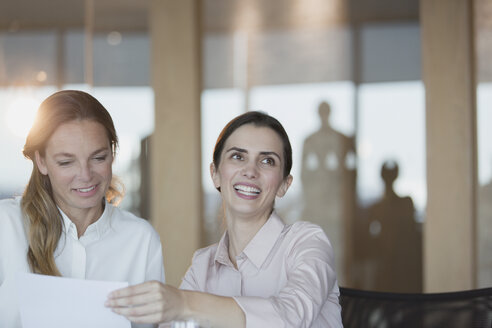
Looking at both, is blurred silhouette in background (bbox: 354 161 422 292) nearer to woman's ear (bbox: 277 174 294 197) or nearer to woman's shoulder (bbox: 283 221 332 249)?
woman's ear (bbox: 277 174 294 197)

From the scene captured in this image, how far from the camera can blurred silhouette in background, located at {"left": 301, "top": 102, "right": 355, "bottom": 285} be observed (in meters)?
3.71

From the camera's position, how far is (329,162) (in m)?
3.74

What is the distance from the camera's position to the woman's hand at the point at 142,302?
3.97ft

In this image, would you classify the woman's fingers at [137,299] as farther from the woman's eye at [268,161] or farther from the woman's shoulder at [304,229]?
the woman's eye at [268,161]

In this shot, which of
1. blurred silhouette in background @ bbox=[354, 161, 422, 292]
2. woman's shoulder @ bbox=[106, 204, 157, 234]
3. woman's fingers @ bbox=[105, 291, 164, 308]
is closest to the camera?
woman's fingers @ bbox=[105, 291, 164, 308]

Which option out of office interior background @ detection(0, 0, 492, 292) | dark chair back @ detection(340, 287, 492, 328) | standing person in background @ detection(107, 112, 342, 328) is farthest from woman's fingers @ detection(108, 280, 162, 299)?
office interior background @ detection(0, 0, 492, 292)

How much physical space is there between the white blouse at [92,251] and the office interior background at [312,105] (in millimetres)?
1672

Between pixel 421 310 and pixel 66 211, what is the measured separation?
1.18 m

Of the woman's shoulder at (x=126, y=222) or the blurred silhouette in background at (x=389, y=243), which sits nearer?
the woman's shoulder at (x=126, y=222)

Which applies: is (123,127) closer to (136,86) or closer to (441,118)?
(136,86)

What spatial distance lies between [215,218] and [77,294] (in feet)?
8.10

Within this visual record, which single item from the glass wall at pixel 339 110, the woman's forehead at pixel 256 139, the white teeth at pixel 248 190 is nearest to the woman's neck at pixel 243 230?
the white teeth at pixel 248 190

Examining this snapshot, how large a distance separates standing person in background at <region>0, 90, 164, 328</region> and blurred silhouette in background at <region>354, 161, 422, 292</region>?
207cm

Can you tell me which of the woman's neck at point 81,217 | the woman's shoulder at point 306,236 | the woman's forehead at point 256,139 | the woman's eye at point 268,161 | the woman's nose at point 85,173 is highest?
the woman's forehead at point 256,139
